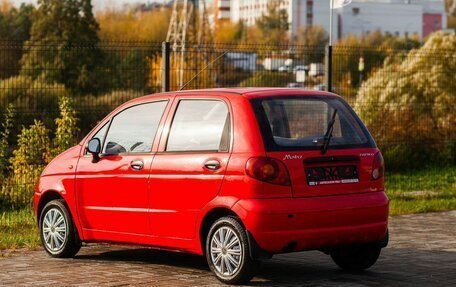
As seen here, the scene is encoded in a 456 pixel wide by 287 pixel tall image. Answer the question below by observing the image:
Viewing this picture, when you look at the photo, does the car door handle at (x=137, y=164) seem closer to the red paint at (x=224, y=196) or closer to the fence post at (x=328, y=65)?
the red paint at (x=224, y=196)

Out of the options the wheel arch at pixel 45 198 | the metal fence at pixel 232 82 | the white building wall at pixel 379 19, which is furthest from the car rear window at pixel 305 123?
the white building wall at pixel 379 19

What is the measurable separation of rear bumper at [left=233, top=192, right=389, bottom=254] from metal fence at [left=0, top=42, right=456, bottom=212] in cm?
721

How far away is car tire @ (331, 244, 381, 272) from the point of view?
1046 cm

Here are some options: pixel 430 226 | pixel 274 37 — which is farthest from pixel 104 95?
pixel 274 37

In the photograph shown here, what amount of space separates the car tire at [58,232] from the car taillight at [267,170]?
2.61m

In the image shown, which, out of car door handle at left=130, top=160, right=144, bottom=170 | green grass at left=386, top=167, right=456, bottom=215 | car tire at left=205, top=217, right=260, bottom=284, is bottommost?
green grass at left=386, top=167, right=456, bottom=215

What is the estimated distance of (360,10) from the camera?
18938 cm

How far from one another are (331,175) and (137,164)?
1879 mm

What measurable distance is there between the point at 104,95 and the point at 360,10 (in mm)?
170147

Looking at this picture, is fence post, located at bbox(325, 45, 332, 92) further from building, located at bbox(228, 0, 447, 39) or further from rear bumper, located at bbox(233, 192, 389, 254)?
building, located at bbox(228, 0, 447, 39)

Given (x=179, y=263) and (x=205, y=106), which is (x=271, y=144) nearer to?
(x=205, y=106)

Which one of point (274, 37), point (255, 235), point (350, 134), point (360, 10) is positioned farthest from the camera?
point (360, 10)

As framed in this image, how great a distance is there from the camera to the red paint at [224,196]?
31.0 feet

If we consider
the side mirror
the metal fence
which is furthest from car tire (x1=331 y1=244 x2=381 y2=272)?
the metal fence
